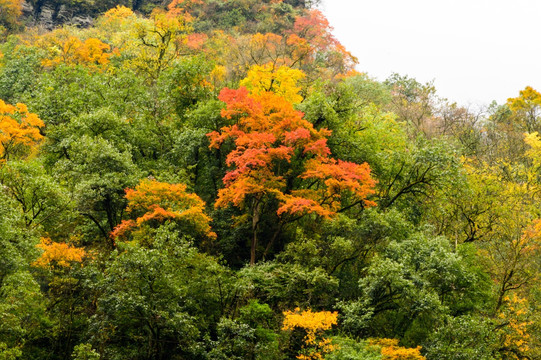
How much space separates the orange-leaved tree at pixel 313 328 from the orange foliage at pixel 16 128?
16.2 metres

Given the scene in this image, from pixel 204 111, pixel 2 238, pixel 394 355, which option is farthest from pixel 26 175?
pixel 394 355

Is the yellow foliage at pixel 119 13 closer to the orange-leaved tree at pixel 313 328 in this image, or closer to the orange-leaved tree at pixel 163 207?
the orange-leaved tree at pixel 163 207

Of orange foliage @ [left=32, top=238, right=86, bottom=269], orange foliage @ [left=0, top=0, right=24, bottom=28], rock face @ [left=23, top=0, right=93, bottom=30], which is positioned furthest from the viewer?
→ rock face @ [left=23, top=0, right=93, bottom=30]

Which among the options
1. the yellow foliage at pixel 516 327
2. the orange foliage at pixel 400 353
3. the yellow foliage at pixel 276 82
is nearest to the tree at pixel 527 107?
the yellow foliage at pixel 276 82

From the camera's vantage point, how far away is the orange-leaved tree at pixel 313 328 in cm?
1664

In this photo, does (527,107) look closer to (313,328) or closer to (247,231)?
(247,231)

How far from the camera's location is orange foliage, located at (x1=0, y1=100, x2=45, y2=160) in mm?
25047

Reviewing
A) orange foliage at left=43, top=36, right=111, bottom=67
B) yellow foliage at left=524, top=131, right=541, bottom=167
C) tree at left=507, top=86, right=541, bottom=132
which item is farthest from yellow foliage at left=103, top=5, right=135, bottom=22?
yellow foliage at left=524, top=131, right=541, bottom=167

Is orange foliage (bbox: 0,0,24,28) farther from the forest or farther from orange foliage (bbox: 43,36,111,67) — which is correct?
the forest

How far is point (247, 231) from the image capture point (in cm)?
2402

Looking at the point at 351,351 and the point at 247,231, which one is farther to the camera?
the point at 247,231

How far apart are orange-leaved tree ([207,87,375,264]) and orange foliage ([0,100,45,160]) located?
30.1ft

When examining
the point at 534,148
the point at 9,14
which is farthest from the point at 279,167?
the point at 9,14

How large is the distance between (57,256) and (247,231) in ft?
26.9
